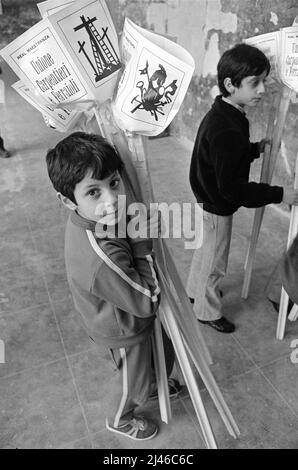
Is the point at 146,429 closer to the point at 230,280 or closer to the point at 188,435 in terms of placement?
the point at 188,435

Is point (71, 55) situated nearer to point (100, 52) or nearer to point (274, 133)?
point (100, 52)

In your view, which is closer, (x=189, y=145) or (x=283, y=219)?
(x=283, y=219)

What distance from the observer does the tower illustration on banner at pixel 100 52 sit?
2.65 feet

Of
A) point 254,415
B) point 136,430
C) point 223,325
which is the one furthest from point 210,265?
point 136,430

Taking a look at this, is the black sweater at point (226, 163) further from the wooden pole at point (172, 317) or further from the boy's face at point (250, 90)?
the wooden pole at point (172, 317)

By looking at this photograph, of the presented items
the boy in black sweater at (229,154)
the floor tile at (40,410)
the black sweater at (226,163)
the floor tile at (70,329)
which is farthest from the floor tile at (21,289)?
the black sweater at (226,163)

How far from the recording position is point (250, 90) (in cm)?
132

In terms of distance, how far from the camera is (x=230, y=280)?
203 centimetres

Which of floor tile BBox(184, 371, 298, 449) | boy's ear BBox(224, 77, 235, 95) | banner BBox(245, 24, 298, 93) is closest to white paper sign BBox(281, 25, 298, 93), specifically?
banner BBox(245, 24, 298, 93)

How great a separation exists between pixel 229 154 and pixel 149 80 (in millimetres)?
A: 577

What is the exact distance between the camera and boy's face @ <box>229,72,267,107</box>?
4.27 feet

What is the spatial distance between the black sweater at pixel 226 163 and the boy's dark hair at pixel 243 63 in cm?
10

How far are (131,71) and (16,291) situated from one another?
5.01ft
